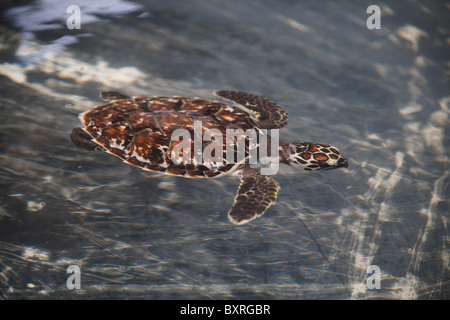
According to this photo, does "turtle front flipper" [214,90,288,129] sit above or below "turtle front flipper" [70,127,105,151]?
above

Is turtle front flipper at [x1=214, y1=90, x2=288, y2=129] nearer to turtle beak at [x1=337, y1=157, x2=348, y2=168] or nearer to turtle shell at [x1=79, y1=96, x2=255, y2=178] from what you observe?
turtle shell at [x1=79, y1=96, x2=255, y2=178]

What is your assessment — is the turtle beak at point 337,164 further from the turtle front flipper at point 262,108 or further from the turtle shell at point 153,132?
the turtle shell at point 153,132

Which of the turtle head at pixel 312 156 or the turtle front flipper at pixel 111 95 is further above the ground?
the turtle front flipper at pixel 111 95

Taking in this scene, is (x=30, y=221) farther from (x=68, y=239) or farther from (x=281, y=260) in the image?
(x=281, y=260)

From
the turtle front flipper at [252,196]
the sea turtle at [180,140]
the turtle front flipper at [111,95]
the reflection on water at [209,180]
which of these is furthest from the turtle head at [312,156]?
the turtle front flipper at [111,95]

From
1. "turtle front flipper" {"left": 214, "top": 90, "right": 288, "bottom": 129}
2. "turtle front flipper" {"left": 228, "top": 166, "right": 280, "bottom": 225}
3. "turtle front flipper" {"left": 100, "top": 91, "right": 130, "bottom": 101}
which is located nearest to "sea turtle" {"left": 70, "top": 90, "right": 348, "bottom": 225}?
"turtle front flipper" {"left": 228, "top": 166, "right": 280, "bottom": 225}

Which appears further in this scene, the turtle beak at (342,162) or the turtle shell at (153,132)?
the turtle beak at (342,162)
